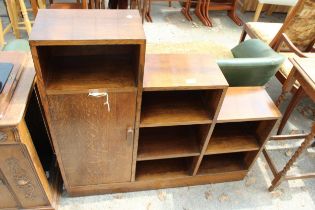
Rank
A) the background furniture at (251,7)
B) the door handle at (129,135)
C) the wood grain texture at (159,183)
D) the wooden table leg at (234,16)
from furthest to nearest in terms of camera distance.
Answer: the background furniture at (251,7), the wooden table leg at (234,16), the wood grain texture at (159,183), the door handle at (129,135)

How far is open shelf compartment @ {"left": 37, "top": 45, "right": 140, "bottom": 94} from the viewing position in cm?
113

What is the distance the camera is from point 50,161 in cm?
172

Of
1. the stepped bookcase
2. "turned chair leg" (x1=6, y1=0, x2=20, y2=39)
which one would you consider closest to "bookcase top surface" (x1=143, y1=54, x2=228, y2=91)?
the stepped bookcase

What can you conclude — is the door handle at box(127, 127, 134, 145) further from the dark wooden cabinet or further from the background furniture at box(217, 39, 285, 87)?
the background furniture at box(217, 39, 285, 87)

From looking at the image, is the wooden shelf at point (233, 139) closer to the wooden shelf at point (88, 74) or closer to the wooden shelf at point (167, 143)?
the wooden shelf at point (167, 143)

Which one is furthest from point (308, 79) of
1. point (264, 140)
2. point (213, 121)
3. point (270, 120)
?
point (213, 121)

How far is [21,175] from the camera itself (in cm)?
132

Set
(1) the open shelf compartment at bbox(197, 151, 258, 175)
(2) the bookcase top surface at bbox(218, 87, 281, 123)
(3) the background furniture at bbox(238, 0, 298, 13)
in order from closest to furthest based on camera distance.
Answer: (2) the bookcase top surface at bbox(218, 87, 281, 123), (1) the open shelf compartment at bbox(197, 151, 258, 175), (3) the background furniture at bbox(238, 0, 298, 13)

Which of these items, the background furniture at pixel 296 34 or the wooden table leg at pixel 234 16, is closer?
the background furniture at pixel 296 34

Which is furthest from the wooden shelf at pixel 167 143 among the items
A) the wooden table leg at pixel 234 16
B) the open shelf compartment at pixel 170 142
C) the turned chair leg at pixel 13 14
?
the wooden table leg at pixel 234 16

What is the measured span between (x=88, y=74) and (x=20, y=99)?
0.31 meters

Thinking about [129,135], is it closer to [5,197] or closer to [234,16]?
[5,197]

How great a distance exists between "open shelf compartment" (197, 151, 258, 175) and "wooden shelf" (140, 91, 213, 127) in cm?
53

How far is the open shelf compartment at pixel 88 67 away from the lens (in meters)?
1.13
